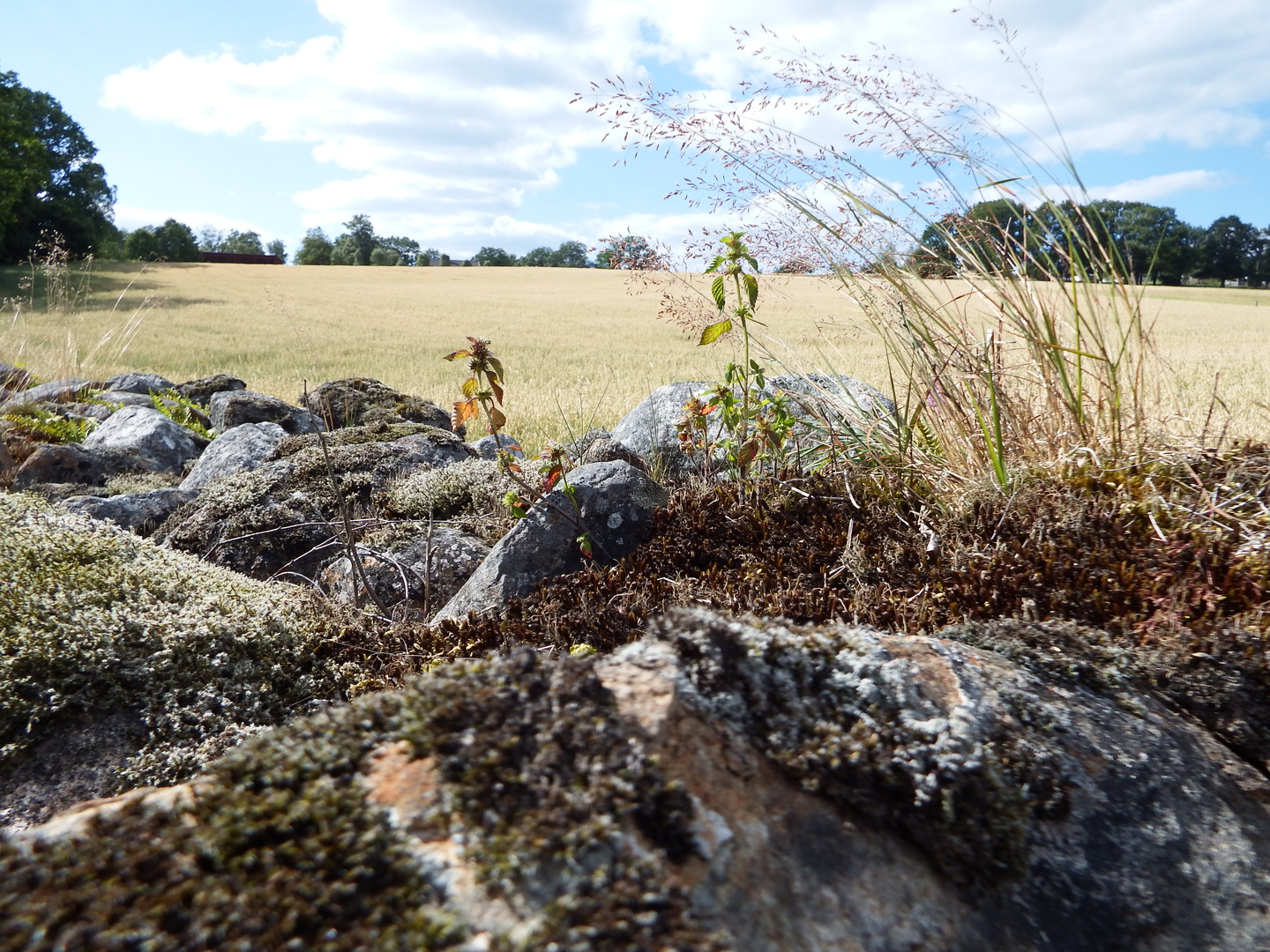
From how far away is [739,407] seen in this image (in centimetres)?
360

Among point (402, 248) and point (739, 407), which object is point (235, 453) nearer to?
point (739, 407)

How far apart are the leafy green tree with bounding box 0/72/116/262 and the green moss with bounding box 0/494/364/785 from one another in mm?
43583

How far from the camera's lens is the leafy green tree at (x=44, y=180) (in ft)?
129

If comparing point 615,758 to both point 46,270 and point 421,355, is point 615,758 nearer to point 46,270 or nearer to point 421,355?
point 46,270

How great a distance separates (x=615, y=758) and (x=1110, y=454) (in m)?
2.55

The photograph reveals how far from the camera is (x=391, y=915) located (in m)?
1.04

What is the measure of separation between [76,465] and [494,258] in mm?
69505

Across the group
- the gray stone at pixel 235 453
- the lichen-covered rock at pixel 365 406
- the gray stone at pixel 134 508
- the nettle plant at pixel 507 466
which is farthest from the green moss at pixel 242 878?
the lichen-covered rock at pixel 365 406

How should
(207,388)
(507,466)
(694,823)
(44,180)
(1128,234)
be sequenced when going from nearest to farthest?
(694,823) < (507,466) < (1128,234) < (207,388) < (44,180)

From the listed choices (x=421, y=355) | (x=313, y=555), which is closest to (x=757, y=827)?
(x=313, y=555)

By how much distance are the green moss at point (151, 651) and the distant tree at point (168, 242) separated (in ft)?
198

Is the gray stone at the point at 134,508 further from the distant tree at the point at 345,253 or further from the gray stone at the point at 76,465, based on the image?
the distant tree at the point at 345,253

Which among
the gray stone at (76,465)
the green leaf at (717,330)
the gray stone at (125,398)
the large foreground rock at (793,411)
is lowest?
the gray stone at (76,465)

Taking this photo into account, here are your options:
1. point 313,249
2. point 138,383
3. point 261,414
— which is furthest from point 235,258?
point 261,414
